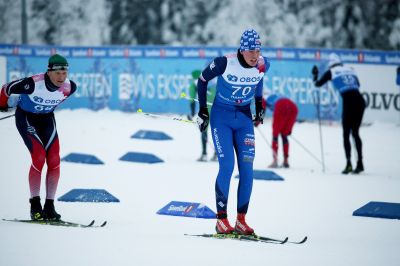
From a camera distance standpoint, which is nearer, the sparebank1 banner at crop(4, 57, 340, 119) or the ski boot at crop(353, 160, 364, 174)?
the ski boot at crop(353, 160, 364, 174)

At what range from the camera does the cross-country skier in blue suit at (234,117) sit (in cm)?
880

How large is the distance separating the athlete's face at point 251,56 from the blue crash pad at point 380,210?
2.85 meters

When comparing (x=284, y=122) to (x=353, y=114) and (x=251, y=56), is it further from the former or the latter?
(x=251, y=56)

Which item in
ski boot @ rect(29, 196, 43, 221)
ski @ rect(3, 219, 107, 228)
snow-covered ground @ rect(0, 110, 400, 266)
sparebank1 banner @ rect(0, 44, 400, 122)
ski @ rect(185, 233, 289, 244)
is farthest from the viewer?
sparebank1 banner @ rect(0, 44, 400, 122)

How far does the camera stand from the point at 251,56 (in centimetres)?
878

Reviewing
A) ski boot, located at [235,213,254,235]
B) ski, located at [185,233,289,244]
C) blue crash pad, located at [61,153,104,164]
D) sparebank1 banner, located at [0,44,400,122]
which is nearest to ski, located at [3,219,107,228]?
ski, located at [185,233,289,244]

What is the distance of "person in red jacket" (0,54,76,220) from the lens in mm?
9312

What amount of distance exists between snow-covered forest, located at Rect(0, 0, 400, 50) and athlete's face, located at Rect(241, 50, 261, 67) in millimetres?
47369

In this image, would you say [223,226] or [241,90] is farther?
[241,90]

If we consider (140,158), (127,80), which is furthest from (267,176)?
(127,80)

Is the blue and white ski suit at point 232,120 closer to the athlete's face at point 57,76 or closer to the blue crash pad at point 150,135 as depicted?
the athlete's face at point 57,76

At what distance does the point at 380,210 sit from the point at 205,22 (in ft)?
165

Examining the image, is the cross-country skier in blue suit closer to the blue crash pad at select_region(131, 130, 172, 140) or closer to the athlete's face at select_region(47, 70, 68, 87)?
the athlete's face at select_region(47, 70, 68, 87)

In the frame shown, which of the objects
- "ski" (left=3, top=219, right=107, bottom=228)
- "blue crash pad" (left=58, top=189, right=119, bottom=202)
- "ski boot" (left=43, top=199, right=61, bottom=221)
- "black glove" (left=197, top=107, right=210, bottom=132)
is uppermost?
"black glove" (left=197, top=107, right=210, bottom=132)
